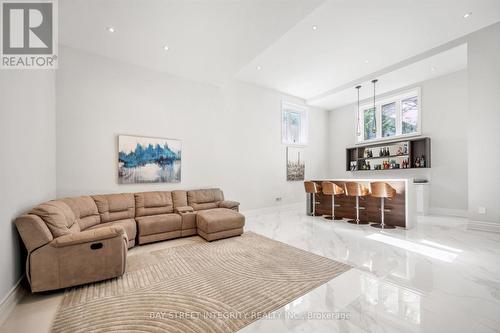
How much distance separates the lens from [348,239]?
3711mm

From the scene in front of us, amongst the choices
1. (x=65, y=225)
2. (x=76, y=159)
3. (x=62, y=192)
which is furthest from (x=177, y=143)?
(x=65, y=225)

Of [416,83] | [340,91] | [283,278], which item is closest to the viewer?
[283,278]

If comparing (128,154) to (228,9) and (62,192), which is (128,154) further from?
(228,9)

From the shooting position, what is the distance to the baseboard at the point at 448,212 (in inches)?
205

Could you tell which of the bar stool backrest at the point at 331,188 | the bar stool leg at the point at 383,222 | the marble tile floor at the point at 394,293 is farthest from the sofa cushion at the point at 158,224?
the bar stool leg at the point at 383,222

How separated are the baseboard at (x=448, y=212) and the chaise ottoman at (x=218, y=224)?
5.57 m

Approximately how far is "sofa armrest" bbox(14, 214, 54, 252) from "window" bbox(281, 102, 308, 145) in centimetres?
588

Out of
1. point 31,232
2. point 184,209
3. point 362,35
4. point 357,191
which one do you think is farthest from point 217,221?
point 362,35

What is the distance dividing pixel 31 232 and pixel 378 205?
5821 mm

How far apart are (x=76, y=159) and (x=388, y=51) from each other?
22.3 feet

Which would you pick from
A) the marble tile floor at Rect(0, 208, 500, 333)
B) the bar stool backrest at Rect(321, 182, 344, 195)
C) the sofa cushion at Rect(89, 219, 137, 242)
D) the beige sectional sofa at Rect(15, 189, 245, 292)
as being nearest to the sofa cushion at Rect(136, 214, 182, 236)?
the beige sectional sofa at Rect(15, 189, 245, 292)

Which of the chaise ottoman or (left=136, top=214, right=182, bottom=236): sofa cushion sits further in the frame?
the chaise ottoman

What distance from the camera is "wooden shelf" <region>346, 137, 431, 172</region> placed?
226 inches

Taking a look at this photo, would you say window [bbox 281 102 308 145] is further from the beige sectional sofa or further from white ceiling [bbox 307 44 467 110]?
A: the beige sectional sofa
